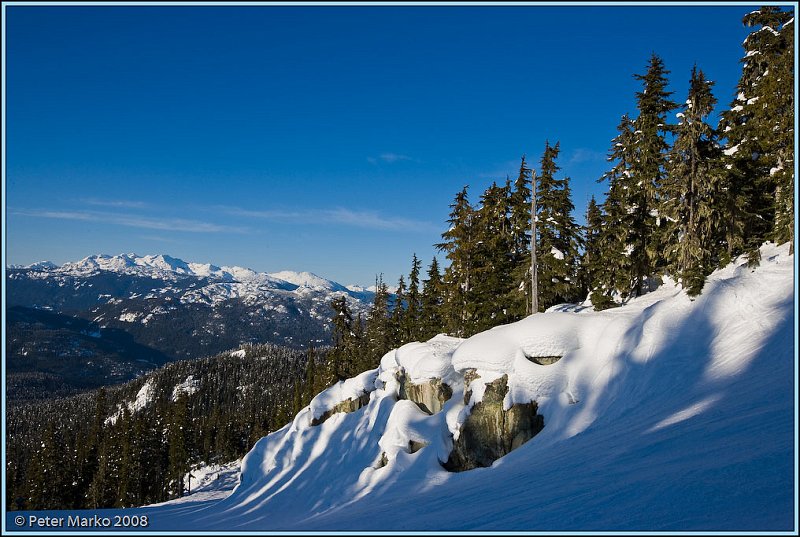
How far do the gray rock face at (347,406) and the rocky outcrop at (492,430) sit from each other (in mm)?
17391

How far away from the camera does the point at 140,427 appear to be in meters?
63.9

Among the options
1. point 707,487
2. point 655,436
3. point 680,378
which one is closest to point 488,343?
point 680,378

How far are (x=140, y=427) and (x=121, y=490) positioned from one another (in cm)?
998

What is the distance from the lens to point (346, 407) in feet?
118

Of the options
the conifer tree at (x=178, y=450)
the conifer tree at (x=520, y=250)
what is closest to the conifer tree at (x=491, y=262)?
the conifer tree at (x=520, y=250)

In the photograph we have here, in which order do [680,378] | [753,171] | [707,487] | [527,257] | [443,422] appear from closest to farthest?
[707,487]
[680,378]
[443,422]
[753,171]
[527,257]

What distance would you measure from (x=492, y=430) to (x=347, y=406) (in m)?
21.1

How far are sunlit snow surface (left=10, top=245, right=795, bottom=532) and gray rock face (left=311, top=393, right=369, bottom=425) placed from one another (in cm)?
869

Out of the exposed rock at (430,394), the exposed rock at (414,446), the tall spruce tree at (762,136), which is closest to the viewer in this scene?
the exposed rock at (414,446)

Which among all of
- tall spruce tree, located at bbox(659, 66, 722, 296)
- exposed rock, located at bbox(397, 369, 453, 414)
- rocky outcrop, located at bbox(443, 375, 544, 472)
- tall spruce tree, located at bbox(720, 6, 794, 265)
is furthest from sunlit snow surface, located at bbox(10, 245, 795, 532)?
tall spruce tree, located at bbox(720, 6, 794, 265)

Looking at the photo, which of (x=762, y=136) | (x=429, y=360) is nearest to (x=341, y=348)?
(x=429, y=360)

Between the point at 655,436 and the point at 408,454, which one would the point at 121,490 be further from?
the point at 655,436

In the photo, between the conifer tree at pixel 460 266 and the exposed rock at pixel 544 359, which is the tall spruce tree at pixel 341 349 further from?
the exposed rock at pixel 544 359

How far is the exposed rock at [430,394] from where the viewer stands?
76.2ft
